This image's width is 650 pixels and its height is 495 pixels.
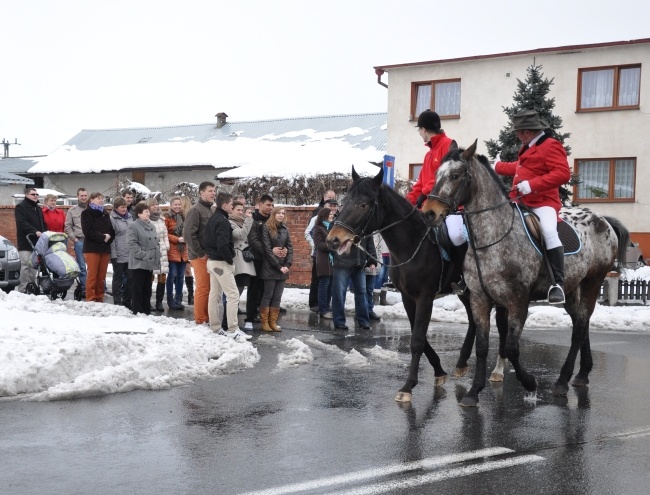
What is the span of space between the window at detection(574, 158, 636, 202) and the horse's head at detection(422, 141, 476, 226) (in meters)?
24.2

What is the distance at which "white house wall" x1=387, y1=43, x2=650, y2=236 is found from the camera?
3089 cm

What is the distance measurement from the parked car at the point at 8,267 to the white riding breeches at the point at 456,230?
1140 centimetres

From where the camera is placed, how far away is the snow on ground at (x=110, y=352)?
27.6ft

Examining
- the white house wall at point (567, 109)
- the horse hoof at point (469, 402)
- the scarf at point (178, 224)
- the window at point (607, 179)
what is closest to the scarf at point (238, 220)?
the scarf at point (178, 224)

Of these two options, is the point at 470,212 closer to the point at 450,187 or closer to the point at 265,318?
the point at 450,187

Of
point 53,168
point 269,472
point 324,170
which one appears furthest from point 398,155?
point 269,472

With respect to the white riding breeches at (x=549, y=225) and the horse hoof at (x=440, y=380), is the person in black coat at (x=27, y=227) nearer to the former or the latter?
the horse hoof at (x=440, y=380)

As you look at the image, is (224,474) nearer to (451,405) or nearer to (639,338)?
(451,405)

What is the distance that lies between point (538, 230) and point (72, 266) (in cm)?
1002

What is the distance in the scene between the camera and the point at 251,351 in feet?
35.8

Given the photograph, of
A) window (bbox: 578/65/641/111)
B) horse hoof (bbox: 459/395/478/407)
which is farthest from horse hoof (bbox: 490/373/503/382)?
window (bbox: 578/65/641/111)

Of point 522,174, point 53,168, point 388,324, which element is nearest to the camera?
point 522,174

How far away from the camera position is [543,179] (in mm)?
8523

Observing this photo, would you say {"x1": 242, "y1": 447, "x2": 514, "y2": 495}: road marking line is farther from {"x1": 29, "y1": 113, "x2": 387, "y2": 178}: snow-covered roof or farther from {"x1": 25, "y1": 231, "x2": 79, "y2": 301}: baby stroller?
{"x1": 29, "y1": 113, "x2": 387, "y2": 178}: snow-covered roof
